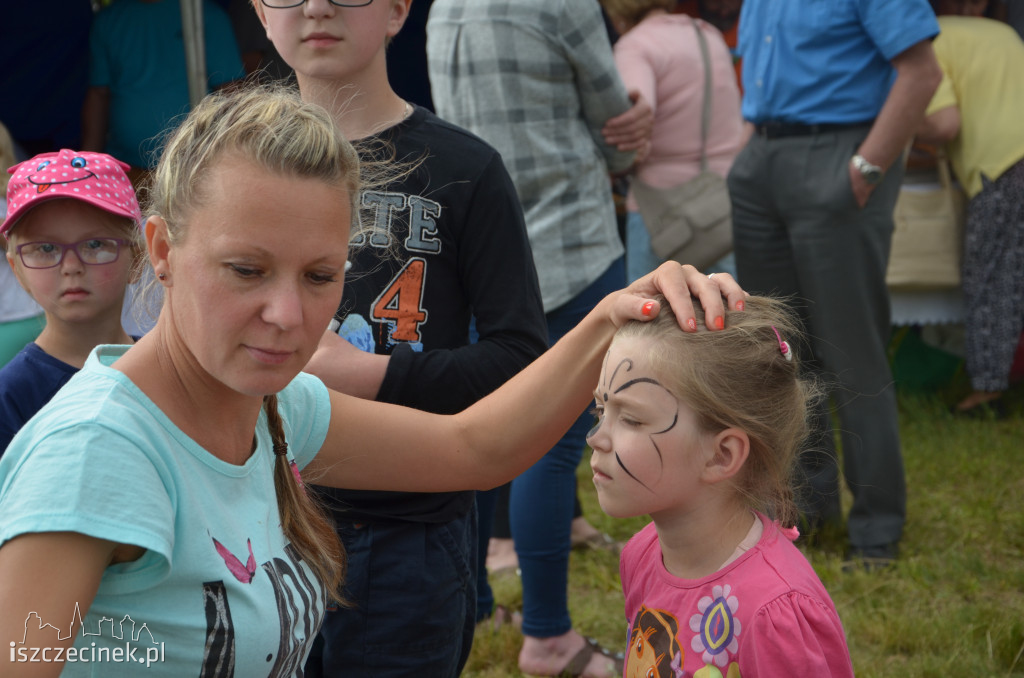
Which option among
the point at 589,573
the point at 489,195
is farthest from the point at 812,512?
the point at 489,195

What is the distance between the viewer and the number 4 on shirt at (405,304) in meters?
1.93

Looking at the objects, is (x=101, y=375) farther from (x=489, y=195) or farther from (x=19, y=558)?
(x=489, y=195)

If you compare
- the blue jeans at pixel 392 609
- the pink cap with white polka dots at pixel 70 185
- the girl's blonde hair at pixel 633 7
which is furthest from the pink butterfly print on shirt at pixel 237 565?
the girl's blonde hair at pixel 633 7

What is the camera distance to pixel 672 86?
3943 millimetres

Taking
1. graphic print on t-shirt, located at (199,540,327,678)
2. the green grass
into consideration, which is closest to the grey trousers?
the green grass

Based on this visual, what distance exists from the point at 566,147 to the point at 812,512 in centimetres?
168

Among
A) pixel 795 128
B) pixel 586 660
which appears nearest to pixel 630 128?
pixel 795 128

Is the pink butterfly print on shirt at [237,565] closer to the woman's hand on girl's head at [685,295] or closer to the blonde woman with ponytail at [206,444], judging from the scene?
the blonde woman with ponytail at [206,444]

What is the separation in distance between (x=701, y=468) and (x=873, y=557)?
7.46 feet

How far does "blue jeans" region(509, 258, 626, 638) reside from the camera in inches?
114

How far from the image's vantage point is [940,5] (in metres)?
5.12

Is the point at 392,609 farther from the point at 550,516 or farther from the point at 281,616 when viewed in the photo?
the point at 550,516

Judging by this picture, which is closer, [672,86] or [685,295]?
[685,295]

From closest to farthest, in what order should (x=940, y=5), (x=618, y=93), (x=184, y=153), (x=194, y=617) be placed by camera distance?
1. (x=194, y=617)
2. (x=184, y=153)
3. (x=618, y=93)
4. (x=940, y=5)
